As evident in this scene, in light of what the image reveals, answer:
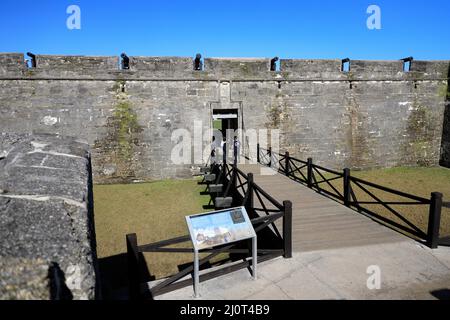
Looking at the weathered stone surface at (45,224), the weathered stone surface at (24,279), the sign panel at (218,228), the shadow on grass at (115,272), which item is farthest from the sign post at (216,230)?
the shadow on grass at (115,272)

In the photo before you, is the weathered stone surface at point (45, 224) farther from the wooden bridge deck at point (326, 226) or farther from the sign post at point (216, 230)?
the wooden bridge deck at point (326, 226)

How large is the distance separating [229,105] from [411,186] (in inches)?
293

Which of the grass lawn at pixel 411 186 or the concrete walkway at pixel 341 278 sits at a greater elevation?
the concrete walkway at pixel 341 278

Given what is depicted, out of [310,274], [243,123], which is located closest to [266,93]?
[243,123]

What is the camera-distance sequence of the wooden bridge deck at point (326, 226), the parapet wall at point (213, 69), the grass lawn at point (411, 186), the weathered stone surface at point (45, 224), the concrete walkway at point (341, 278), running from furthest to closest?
the parapet wall at point (213, 69)
the grass lawn at point (411, 186)
the wooden bridge deck at point (326, 226)
the concrete walkway at point (341, 278)
the weathered stone surface at point (45, 224)

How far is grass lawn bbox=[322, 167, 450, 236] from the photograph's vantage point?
24.1ft

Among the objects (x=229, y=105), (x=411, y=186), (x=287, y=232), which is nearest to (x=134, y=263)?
(x=287, y=232)

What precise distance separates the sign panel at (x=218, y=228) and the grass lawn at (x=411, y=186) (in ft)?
16.9

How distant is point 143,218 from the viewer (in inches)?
313

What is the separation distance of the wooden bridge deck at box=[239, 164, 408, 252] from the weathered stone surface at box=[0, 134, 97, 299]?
322 cm

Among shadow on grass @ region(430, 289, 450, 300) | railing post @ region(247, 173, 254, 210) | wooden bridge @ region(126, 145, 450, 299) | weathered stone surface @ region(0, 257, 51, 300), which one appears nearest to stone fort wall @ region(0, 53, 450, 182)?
wooden bridge @ region(126, 145, 450, 299)

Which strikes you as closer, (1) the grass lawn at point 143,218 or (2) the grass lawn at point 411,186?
(1) the grass lawn at point 143,218

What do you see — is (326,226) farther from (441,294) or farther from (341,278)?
(441,294)

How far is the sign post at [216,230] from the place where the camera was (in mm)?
3273
